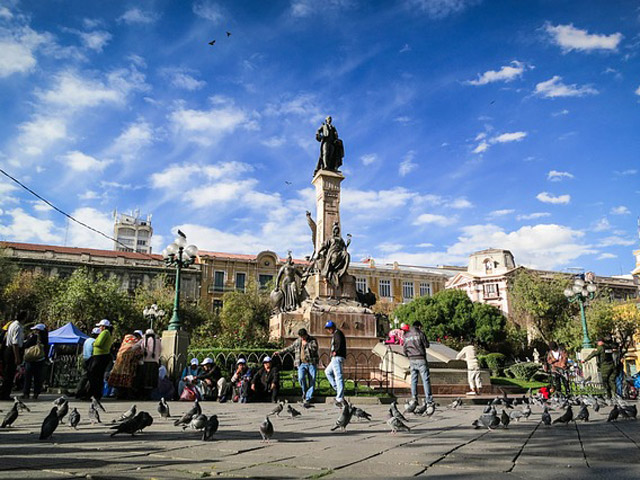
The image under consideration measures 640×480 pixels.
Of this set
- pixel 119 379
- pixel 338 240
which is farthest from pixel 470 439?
pixel 338 240


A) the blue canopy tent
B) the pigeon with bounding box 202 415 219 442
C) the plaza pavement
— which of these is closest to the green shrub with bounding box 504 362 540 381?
the plaza pavement

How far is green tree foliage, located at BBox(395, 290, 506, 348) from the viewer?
43219mm

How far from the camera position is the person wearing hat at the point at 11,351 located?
370 inches

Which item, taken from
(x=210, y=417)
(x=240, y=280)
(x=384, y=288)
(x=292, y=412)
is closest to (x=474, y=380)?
(x=292, y=412)

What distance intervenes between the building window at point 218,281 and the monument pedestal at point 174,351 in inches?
1457

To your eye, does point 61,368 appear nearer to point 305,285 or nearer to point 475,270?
point 305,285

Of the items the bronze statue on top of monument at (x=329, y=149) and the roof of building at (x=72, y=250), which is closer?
the bronze statue on top of monument at (x=329, y=149)

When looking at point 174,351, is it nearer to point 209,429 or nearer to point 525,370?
point 209,429

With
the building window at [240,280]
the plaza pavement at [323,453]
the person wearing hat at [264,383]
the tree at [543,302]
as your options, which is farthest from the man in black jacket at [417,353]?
the building window at [240,280]

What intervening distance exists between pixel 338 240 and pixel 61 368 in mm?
9804

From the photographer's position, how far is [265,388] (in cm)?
1084

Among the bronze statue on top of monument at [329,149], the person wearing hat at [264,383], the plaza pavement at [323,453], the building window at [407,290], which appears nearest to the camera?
the plaza pavement at [323,453]

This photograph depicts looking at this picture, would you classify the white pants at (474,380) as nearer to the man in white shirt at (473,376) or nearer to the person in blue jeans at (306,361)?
the man in white shirt at (473,376)

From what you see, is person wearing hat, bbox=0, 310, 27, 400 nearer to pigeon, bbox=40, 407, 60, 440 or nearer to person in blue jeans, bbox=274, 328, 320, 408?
person in blue jeans, bbox=274, 328, 320, 408
